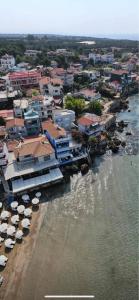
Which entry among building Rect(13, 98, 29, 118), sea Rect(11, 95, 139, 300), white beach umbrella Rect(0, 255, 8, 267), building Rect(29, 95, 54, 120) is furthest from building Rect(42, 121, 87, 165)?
white beach umbrella Rect(0, 255, 8, 267)

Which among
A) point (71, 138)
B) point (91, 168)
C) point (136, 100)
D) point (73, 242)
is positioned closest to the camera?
point (73, 242)

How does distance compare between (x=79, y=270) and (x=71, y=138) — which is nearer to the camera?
(x=79, y=270)

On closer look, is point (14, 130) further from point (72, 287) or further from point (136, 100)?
point (136, 100)

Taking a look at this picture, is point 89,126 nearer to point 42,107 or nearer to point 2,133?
point 42,107

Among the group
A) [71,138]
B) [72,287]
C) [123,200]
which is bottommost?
[72,287]

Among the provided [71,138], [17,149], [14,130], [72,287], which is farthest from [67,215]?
[14,130]

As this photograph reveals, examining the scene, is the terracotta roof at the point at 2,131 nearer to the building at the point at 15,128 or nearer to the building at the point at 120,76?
the building at the point at 15,128

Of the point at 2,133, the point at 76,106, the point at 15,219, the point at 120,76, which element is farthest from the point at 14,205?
the point at 120,76

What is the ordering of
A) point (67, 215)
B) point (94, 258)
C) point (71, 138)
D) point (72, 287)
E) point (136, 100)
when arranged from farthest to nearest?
point (136, 100) → point (71, 138) → point (67, 215) → point (94, 258) → point (72, 287)
